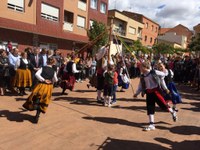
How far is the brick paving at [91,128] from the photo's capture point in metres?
5.93

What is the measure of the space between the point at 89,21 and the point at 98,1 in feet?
11.0

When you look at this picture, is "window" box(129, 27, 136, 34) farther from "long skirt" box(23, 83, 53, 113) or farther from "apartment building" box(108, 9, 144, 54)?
"long skirt" box(23, 83, 53, 113)

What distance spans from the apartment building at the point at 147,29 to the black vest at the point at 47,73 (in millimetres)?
48756

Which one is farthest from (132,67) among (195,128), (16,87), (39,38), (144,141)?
(144,141)

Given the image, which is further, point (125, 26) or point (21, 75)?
point (125, 26)

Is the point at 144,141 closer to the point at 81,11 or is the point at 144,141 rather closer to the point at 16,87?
the point at 16,87

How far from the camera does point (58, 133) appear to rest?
651cm

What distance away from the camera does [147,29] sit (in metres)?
58.0

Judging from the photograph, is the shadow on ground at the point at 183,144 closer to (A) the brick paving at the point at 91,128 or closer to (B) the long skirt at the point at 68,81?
→ (A) the brick paving at the point at 91,128

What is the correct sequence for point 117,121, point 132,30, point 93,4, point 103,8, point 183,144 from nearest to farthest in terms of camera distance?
point 183,144 < point 117,121 < point 93,4 < point 103,8 < point 132,30

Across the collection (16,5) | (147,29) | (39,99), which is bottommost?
(39,99)

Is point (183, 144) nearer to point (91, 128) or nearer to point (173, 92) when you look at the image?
point (91, 128)

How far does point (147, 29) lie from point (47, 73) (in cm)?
5245

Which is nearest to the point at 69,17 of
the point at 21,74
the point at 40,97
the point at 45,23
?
the point at 45,23
